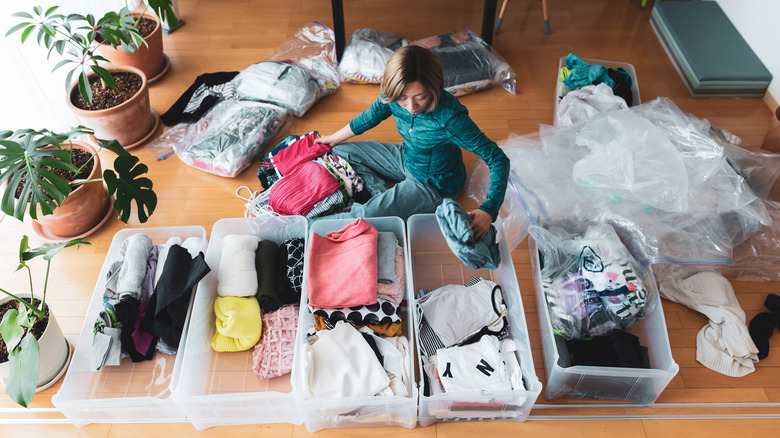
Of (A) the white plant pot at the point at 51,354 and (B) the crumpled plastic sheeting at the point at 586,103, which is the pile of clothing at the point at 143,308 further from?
(B) the crumpled plastic sheeting at the point at 586,103

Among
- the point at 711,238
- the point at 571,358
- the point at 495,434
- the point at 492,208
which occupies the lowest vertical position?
the point at 495,434

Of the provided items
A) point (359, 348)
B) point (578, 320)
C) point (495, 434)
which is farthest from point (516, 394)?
point (359, 348)

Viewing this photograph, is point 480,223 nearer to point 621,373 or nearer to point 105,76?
point 621,373

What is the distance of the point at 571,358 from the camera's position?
→ 62.4 inches

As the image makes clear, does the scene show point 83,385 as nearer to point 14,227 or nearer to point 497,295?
point 14,227

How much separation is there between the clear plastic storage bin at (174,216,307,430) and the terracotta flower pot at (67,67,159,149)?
0.73 m

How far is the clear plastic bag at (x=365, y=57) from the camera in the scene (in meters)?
2.53

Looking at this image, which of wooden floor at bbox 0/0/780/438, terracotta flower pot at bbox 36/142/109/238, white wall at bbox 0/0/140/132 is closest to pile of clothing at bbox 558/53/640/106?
wooden floor at bbox 0/0/780/438

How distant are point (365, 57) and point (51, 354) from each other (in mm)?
1715

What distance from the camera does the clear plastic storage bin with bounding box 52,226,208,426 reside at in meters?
1.51

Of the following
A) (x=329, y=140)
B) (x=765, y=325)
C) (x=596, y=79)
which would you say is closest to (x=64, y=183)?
(x=329, y=140)

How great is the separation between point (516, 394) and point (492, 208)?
50cm

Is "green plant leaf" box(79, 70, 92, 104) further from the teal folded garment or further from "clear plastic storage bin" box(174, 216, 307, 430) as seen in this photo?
the teal folded garment

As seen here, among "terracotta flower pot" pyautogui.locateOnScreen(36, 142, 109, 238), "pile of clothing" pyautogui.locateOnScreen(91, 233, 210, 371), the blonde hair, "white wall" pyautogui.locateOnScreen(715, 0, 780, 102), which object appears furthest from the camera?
"white wall" pyautogui.locateOnScreen(715, 0, 780, 102)
